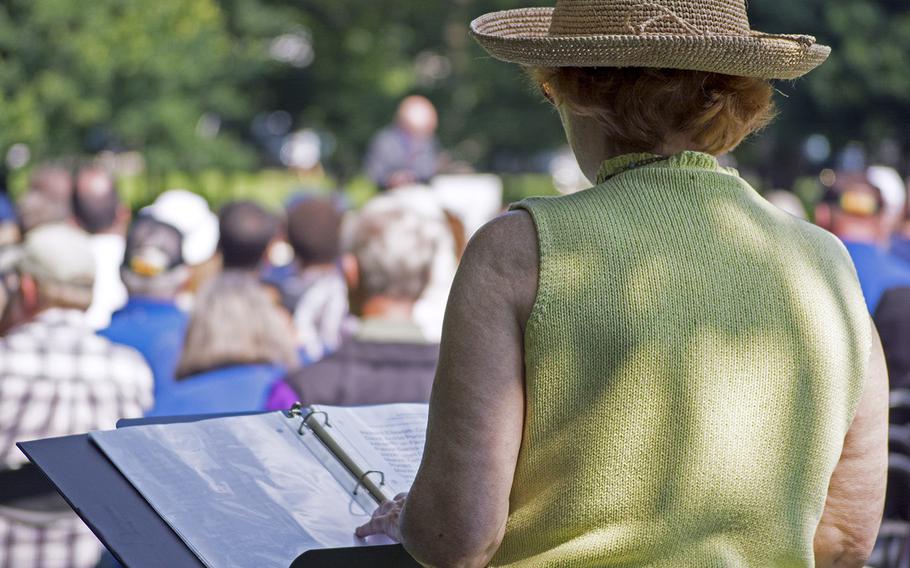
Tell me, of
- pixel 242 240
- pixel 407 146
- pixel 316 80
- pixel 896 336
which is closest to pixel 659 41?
pixel 896 336

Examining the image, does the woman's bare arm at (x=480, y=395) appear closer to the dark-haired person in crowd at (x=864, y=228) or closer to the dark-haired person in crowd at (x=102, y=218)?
the dark-haired person in crowd at (x=864, y=228)

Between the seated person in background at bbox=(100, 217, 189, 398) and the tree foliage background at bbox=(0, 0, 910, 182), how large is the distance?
477 inches

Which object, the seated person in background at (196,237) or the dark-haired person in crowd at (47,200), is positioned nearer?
the seated person in background at (196,237)

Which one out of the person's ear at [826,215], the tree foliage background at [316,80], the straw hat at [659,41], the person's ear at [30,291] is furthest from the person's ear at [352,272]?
the tree foliage background at [316,80]

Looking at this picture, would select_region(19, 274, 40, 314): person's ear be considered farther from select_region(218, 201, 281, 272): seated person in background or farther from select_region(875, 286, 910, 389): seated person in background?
select_region(875, 286, 910, 389): seated person in background

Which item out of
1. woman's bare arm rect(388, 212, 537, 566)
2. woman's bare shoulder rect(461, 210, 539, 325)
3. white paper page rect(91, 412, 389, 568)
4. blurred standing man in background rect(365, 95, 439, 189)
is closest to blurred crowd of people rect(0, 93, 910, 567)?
white paper page rect(91, 412, 389, 568)

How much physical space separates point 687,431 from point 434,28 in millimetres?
33522

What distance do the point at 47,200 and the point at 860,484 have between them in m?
6.26

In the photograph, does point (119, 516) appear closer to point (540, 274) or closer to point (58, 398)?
point (540, 274)

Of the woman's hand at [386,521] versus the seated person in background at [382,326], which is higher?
the woman's hand at [386,521]

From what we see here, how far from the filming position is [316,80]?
113 ft

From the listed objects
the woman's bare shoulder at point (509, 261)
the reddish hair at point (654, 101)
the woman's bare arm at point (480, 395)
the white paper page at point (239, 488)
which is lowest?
the white paper page at point (239, 488)

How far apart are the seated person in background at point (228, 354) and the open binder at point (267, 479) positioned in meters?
1.80

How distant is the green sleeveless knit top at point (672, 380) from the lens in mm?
1552
